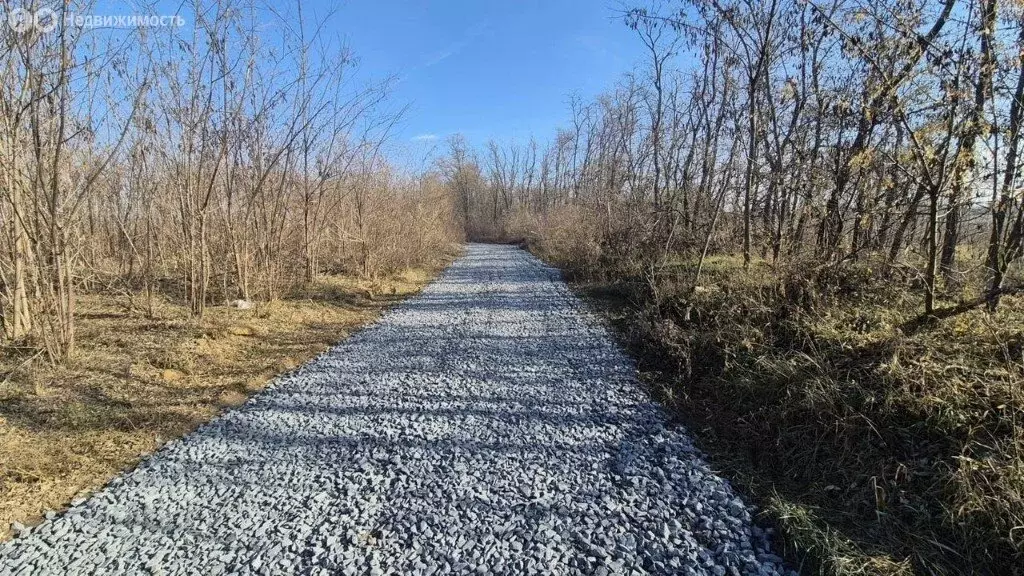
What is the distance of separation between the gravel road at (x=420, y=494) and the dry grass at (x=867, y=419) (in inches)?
15.2

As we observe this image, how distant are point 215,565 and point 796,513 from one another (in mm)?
3000

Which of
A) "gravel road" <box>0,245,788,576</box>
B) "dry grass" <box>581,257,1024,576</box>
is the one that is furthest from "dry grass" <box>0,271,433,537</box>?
"dry grass" <box>581,257,1024,576</box>

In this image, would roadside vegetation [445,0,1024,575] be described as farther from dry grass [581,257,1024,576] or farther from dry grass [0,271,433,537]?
dry grass [0,271,433,537]

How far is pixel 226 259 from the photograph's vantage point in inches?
296

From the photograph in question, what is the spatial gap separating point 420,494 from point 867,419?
2950 mm

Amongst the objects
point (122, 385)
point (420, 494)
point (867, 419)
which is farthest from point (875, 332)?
point (122, 385)

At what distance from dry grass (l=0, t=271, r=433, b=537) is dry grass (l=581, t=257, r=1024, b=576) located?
4.16m

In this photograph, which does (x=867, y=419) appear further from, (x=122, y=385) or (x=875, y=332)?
(x=122, y=385)

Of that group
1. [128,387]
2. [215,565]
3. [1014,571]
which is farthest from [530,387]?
[128,387]

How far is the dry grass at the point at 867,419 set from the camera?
2209 mm

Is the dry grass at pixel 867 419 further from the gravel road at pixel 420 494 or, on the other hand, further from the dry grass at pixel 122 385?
the dry grass at pixel 122 385

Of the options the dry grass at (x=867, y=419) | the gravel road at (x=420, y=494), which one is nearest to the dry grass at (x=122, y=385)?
the gravel road at (x=420, y=494)

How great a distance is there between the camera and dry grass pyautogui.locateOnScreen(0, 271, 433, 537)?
111 inches

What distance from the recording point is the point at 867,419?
2941 mm
